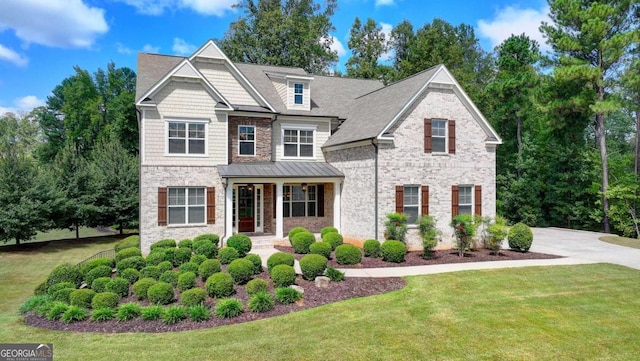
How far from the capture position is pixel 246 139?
62.5 feet

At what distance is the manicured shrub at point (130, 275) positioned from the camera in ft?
36.8

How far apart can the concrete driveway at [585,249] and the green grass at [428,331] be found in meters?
4.01

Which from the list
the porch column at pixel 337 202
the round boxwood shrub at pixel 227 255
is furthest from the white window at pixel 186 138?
the porch column at pixel 337 202

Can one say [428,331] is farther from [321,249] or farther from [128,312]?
[128,312]

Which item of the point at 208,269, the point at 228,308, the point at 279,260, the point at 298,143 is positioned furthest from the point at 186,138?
the point at 228,308

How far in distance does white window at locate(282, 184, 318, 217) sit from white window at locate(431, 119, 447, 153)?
263 inches

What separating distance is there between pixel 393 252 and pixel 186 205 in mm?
9157

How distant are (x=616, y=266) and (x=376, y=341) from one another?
1134 cm

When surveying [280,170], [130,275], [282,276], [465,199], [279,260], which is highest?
[280,170]

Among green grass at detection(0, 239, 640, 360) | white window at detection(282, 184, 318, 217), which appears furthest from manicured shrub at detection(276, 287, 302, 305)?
white window at detection(282, 184, 318, 217)

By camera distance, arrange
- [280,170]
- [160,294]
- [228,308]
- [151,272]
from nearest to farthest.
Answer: [228,308], [160,294], [151,272], [280,170]

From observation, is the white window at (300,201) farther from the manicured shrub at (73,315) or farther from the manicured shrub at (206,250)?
the manicured shrub at (73,315)

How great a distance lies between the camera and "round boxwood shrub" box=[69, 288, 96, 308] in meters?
9.42

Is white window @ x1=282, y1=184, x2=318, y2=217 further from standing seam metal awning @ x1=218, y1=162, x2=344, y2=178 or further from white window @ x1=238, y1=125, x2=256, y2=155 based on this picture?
white window @ x1=238, y1=125, x2=256, y2=155
